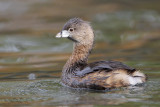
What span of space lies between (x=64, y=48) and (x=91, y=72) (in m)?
5.75

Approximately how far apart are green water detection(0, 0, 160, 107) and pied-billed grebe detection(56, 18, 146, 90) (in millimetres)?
130

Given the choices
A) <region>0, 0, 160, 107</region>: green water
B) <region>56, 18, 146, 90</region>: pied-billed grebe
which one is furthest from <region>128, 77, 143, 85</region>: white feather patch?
<region>0, 0, 160, 107</region>: green water

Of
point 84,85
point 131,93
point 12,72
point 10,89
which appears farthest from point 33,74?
point 131,93

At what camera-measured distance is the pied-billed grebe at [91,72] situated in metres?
7.30

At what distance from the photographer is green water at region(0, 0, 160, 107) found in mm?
6934

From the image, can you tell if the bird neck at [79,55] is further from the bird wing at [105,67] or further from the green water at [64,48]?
the bird wing at [105,67]

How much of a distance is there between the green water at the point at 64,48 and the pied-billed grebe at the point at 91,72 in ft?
0.43

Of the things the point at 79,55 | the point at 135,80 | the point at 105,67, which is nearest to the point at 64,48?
the point at 79,55

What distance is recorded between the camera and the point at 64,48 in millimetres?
13078

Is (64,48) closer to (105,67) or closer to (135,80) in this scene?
(135,80)

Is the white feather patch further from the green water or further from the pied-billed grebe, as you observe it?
the green water

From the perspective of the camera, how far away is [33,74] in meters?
9.57

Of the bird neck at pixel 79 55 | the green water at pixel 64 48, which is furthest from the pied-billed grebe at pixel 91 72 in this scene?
the green water at pixel 64 48

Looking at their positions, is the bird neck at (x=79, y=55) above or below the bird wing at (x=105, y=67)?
above
